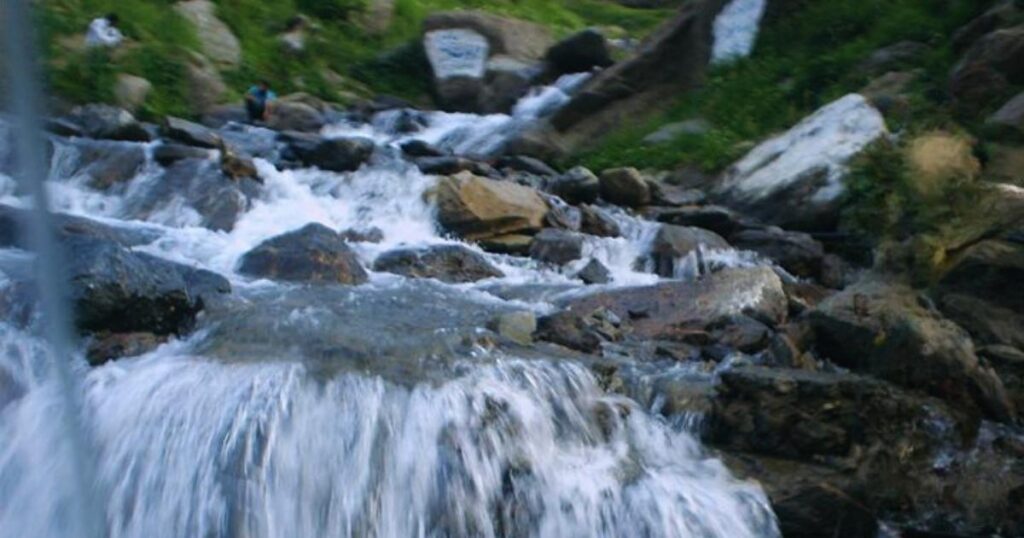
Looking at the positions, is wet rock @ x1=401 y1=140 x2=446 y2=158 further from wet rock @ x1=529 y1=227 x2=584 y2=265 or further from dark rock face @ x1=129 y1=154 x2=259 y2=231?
wet rock @ x1=529 y1=227 x2=584 y2=265

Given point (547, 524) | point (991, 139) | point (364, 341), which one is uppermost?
point (991, 139)

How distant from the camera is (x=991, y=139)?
34.0ft

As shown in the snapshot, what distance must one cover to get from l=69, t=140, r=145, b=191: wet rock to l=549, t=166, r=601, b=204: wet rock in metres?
4.00

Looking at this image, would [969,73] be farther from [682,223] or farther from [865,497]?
[865,497]

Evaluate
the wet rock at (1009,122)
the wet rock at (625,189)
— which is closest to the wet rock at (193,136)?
the wet rock at (625,189)

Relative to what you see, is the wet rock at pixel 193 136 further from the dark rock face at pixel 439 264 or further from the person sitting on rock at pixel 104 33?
the person sitting on rock at pixel 104 33

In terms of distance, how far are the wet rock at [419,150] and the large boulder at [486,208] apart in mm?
2401

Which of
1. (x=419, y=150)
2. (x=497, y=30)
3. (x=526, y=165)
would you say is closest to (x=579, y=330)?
(x=526, y=165)

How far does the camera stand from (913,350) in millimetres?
6309

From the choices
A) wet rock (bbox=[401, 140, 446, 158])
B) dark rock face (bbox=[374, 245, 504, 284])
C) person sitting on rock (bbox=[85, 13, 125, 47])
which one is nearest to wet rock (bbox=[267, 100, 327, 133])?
person sitting on rock (bbox=[85, 13, 125, 47])

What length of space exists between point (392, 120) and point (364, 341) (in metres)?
10.9

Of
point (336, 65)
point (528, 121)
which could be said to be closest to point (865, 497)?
point (528, 121)

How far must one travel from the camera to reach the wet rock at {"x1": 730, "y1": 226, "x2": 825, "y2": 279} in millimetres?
10156

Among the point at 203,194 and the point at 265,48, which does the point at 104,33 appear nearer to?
the point at 265,48
